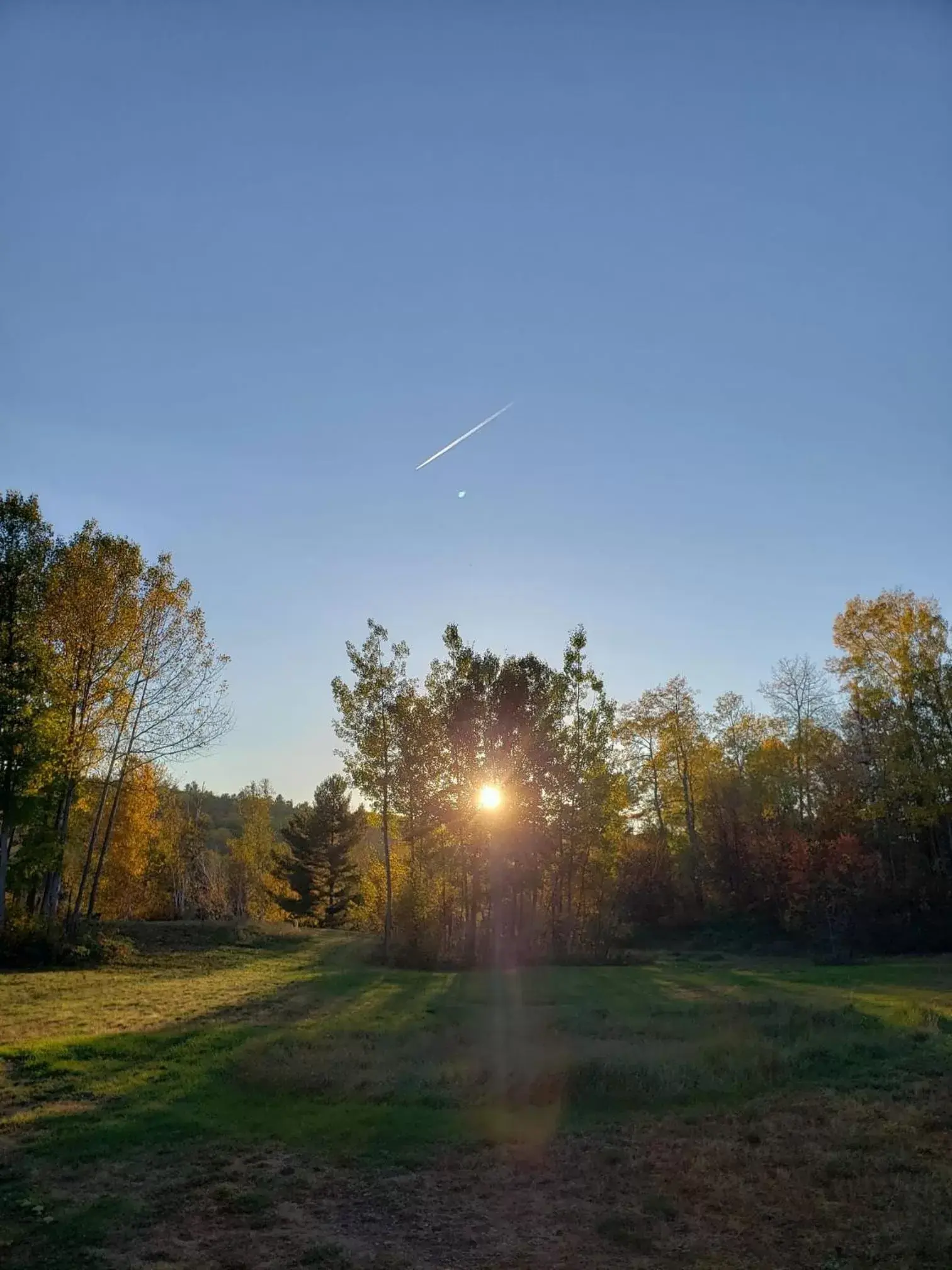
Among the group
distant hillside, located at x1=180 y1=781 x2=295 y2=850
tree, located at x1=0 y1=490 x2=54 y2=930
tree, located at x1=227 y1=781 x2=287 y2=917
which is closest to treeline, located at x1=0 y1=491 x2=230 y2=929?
tree, located at x1=0 y1=490 x2=54 y2=930

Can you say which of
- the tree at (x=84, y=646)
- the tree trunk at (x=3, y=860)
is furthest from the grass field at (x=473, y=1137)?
the tree at (x=84, y=646)

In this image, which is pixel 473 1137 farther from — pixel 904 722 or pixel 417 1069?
pixel 904 722

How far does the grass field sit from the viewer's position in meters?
6.58

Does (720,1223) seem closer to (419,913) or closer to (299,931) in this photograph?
(419,913)

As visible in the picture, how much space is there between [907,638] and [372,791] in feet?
84.6

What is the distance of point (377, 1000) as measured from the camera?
2012 cm

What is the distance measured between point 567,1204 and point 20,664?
Result: 22.6 m

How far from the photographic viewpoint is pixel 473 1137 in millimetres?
9258

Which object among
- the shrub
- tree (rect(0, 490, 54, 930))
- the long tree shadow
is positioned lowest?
the long tree shadow

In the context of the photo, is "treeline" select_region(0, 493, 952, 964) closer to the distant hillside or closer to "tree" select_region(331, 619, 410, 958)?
"tree" select_region(331, 619, 410, 958)

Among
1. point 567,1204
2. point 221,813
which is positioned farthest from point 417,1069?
point 221,813

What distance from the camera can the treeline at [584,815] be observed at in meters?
32.8

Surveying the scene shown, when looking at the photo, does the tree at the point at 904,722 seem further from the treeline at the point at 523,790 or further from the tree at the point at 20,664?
the tree at the point at 20,664

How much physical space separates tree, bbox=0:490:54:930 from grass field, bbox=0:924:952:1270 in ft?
25.5
